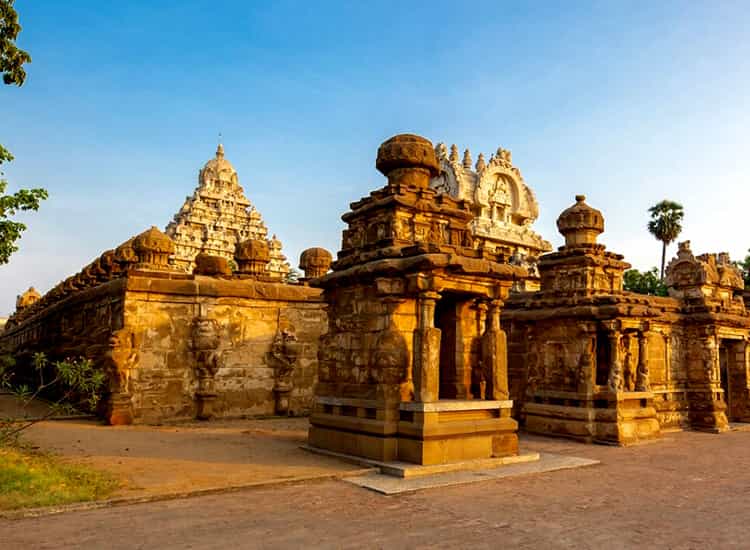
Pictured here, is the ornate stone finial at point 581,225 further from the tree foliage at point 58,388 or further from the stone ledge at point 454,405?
the tree foliage at point 58,388

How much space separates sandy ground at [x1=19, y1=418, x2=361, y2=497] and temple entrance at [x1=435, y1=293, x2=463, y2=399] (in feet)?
7.75

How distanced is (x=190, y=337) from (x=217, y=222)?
3242 cm

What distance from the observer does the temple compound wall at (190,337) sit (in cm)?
1263

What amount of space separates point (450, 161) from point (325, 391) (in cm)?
3163

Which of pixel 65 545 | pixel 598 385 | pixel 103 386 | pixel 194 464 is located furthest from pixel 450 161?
pixel 65 545

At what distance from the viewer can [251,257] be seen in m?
17.0

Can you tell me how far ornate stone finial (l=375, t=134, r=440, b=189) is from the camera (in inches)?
390

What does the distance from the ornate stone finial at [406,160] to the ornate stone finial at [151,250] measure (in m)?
6.63

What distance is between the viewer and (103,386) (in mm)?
12414

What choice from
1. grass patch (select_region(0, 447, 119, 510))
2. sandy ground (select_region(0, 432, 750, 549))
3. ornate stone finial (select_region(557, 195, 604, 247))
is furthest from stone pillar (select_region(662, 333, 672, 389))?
grass patch (select_region(0, 447, 119, 510))

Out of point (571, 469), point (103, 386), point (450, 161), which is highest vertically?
point (450, 161)

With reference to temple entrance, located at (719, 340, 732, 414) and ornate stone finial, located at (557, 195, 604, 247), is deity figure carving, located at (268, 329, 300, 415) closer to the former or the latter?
ornate stone finial, located at (557, 195, 604, 247)

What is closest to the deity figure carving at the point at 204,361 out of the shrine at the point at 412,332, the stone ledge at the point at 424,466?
the shrine at the point at 412,332

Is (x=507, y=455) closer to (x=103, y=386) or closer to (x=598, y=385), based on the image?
(x=598, y=385)
